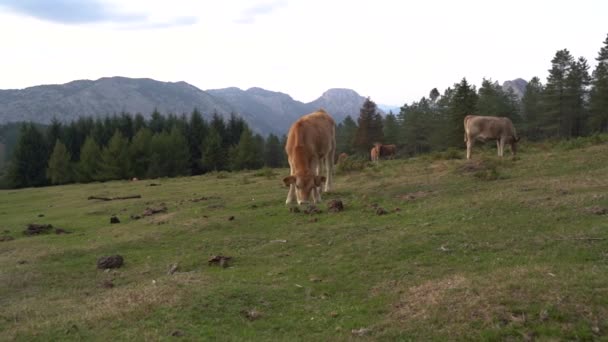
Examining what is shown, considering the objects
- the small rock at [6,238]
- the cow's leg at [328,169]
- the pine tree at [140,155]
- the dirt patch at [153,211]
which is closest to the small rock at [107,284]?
the small rock at [6,238]

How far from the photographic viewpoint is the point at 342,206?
12055 mm

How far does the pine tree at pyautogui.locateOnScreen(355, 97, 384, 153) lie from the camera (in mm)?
67500

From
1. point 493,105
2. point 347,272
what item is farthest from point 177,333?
point 493,105

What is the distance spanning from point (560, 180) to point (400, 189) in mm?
4222

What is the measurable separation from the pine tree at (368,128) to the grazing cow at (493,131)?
43584 mm

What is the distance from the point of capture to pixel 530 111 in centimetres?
6831

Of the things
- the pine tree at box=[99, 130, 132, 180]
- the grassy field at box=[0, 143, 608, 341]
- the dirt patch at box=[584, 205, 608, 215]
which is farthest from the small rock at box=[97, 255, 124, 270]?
the pine tree at box=[99, 130, 132, 180]

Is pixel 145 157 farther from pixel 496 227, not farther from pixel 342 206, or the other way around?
pixel 496 227

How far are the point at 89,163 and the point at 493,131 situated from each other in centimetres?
4977

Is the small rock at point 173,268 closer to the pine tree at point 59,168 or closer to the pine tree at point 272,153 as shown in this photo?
the pine tree at point 59,168

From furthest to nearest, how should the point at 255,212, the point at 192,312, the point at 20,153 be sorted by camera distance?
1. the point at 20,153
2. the point at 255,212
3. the point at 192,312

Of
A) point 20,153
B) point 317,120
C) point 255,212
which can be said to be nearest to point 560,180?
point 317,120

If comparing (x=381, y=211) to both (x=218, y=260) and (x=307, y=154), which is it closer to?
(x=307, y=154)

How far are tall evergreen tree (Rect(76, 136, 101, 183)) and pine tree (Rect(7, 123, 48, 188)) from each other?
10093 millimetres
